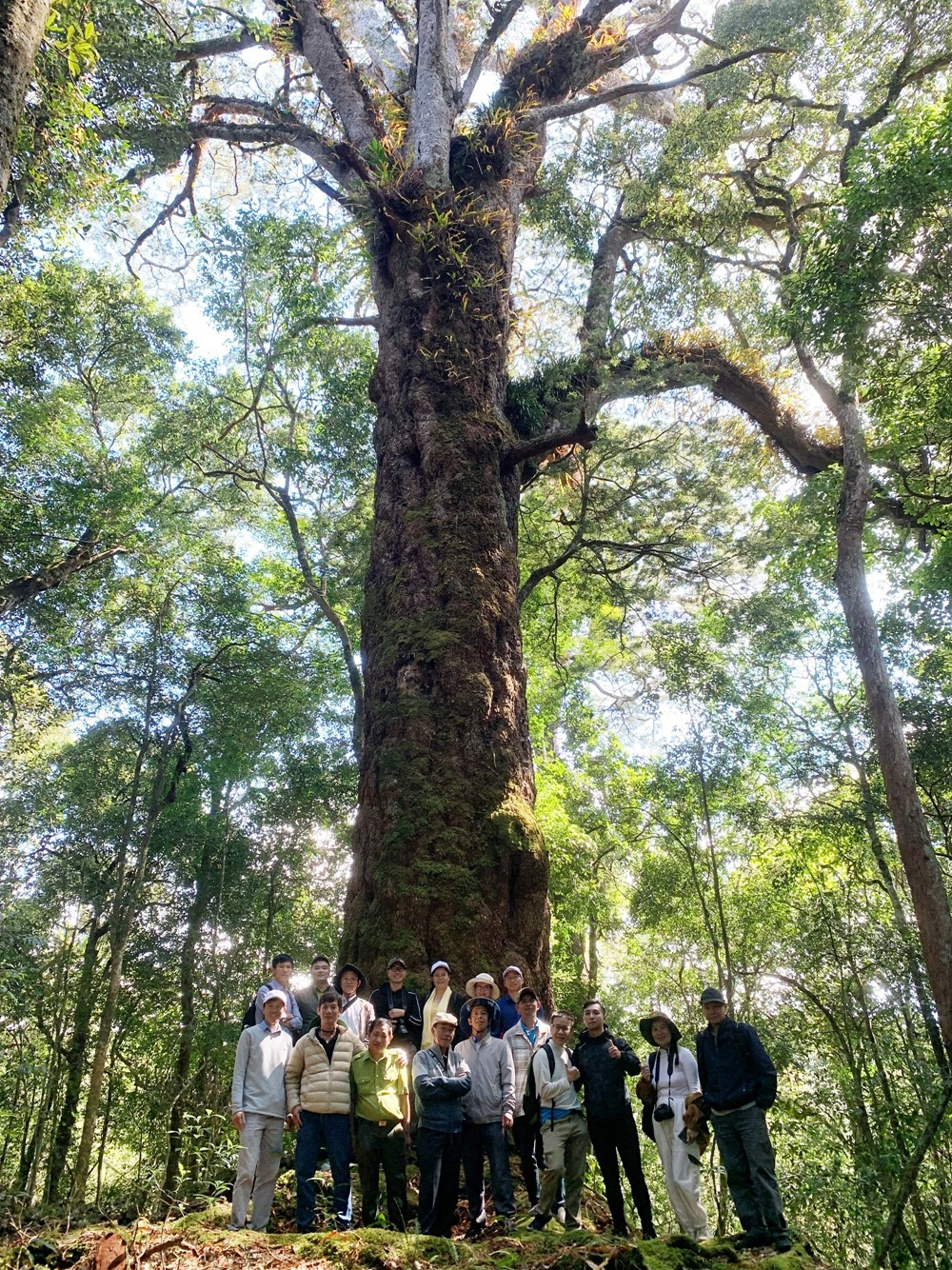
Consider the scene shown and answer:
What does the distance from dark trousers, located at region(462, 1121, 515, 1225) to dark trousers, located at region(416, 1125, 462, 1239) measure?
128 millimetres

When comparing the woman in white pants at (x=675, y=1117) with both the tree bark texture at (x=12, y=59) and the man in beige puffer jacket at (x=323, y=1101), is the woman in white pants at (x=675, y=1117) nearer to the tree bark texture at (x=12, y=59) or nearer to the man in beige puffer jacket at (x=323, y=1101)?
the man in beige puffer jacket at (x=323, y=1101)

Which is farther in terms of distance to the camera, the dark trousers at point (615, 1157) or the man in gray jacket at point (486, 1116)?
the dark trousers at point (615, 1157)

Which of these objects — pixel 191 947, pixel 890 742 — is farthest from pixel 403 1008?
pixel 191 947

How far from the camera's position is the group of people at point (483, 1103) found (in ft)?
14.0

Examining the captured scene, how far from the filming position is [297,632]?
55.5ft

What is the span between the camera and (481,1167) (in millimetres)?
4414

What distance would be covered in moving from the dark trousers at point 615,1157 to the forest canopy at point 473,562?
3.87 feet

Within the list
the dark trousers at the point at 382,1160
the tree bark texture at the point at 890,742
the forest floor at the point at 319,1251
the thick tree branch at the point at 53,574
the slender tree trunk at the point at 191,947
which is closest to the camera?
the forest floor at the point at 319,1251

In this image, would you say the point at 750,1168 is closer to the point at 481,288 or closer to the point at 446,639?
the point at 446,639

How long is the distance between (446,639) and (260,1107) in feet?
11.0

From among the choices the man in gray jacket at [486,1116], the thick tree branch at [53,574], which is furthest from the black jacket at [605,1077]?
the thick tree branch at [53,574]

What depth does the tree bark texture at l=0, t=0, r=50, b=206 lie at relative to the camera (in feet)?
10.0

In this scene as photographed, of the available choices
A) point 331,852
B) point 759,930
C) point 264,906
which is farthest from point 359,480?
point 759,930

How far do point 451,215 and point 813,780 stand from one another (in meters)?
9.41
